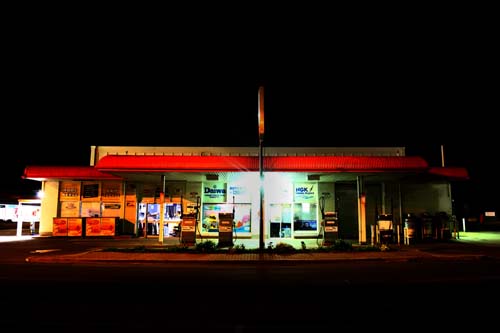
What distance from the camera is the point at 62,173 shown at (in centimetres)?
2425

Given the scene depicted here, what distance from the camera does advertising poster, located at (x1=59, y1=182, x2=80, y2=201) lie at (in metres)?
26.0

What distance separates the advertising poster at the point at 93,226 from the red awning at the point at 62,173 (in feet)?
8.76

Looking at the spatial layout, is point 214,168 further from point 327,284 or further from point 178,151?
point 327,284

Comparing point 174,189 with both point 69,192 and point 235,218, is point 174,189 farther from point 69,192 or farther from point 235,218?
point 69,192

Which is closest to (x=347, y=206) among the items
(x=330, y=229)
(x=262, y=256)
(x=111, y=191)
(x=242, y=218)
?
(x=330, y=229)

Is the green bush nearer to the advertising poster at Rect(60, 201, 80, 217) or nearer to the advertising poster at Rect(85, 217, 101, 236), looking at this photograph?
the advertising poster at Rect(85, 217, 101, 236)

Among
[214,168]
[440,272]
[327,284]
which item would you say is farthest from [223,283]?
[214,168]

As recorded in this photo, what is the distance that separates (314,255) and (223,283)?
694 centimetres

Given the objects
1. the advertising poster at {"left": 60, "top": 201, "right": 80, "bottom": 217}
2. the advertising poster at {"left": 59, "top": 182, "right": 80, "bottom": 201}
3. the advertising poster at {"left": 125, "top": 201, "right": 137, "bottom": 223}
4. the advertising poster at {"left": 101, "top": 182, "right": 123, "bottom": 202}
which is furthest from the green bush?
the advertising poster at {"left": 59, "top": 182, "right": 80, "bottom": 201}

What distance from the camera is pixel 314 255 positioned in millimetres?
16078

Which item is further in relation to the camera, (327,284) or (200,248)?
(200,248)

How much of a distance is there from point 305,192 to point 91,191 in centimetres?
1442

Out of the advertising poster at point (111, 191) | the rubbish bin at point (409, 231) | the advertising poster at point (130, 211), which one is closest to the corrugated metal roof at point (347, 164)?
the rubbish bin at point (409, 231)

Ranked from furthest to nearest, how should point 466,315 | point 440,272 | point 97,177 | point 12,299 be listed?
point 97,177 < point 440,272 < point 12,299 < point 466,315
